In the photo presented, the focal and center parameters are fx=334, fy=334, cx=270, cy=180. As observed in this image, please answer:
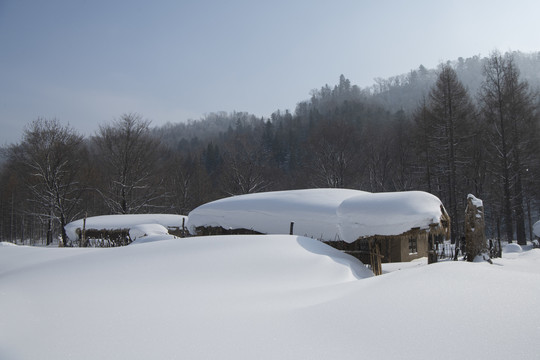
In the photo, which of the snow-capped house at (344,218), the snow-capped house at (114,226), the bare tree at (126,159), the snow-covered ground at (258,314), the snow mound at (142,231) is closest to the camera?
the snow-covered ground at (258,314)

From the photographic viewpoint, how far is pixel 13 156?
114 ft

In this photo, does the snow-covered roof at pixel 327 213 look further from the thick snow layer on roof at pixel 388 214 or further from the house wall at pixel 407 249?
the house wall at pixel 407 249

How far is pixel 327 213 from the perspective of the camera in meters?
14.6

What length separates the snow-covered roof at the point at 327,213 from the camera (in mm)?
11578

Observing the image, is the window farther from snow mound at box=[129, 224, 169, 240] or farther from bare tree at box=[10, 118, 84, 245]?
bare tree at box=[10, 118, 84, 245]

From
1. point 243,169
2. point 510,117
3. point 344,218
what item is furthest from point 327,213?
point 243,169

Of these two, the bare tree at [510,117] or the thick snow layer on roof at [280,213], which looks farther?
the bare tree at [510,117]

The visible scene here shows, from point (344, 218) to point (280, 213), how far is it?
3.49m

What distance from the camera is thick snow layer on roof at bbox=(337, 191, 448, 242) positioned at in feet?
37.4

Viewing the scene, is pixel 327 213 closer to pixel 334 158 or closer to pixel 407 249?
pixel 407 249

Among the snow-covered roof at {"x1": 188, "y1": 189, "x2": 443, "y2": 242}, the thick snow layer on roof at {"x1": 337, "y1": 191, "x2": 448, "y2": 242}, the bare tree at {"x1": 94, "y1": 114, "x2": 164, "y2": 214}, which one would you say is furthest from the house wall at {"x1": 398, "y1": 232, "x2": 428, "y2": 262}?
the bare tree at {"x1": 94, "y1": 114, "x2": 164, "y2": 214}

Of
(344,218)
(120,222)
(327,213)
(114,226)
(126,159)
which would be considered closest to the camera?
(344,218)

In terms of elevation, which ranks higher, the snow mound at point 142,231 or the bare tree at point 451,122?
the bare tree at point 451,122

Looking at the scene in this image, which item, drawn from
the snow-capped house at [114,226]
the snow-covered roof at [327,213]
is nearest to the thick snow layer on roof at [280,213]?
the snow-covered roof at [327,213]
